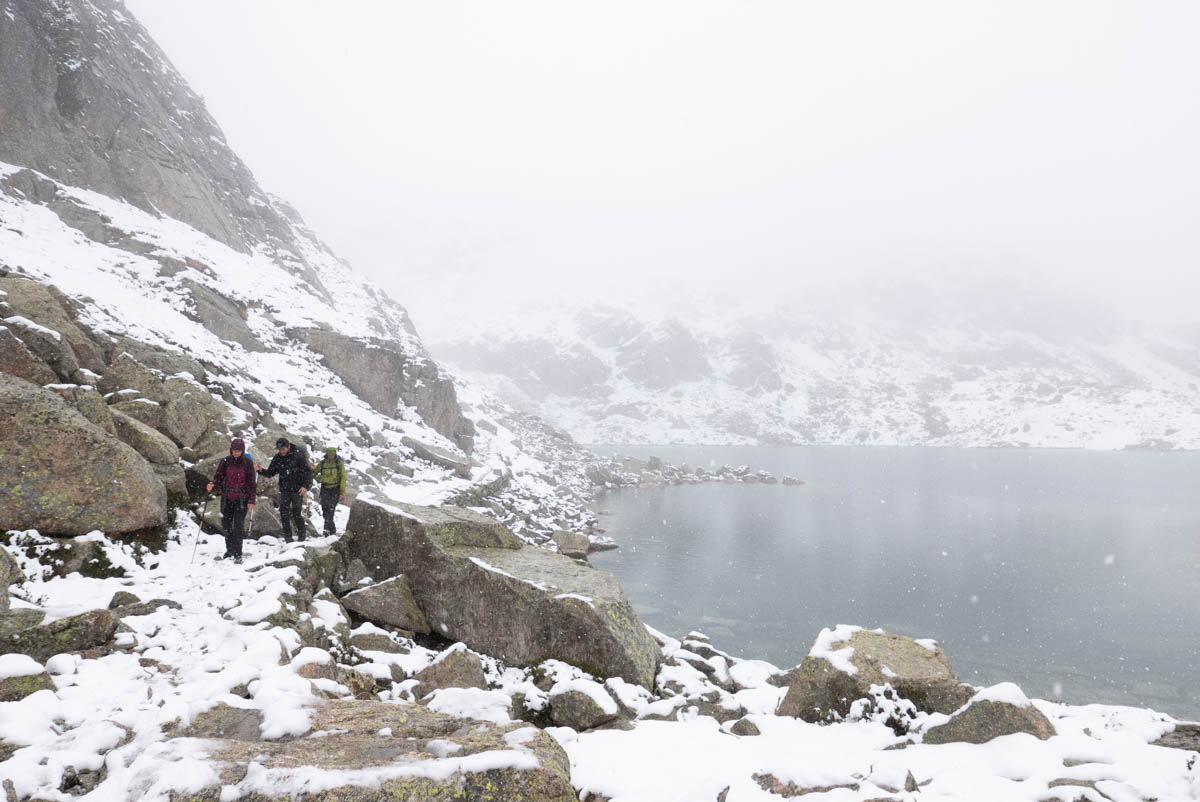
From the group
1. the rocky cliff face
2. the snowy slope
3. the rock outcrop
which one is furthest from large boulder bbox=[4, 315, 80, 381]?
the rock outcrop

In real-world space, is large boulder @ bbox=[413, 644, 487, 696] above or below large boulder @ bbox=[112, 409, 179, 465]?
below

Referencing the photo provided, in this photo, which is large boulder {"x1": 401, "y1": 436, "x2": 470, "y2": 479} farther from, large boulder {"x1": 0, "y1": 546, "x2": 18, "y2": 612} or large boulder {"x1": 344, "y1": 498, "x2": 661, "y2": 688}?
large boulder {"x1": 0, "y1": 546, "x2": 18, "y2": 612}

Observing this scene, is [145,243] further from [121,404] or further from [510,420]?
[510,420]

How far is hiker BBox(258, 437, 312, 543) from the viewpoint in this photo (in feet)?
41.6

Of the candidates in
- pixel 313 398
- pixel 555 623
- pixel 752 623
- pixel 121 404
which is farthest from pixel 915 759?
pixel 313 398

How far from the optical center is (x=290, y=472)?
12.7m

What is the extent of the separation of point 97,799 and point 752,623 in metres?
26.4

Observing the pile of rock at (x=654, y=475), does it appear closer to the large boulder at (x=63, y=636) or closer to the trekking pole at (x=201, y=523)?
the trekking pole at (x=201, y=523)

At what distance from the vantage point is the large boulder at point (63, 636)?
625 cm

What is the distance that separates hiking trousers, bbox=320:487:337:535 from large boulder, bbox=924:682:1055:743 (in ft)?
42.3

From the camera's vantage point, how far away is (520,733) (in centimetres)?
509

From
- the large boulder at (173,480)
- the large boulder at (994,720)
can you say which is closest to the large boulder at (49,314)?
the large boulder at (173,480)

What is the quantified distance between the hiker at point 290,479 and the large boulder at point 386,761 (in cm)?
784

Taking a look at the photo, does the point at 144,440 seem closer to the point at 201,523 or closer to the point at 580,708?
the point at 201,523
